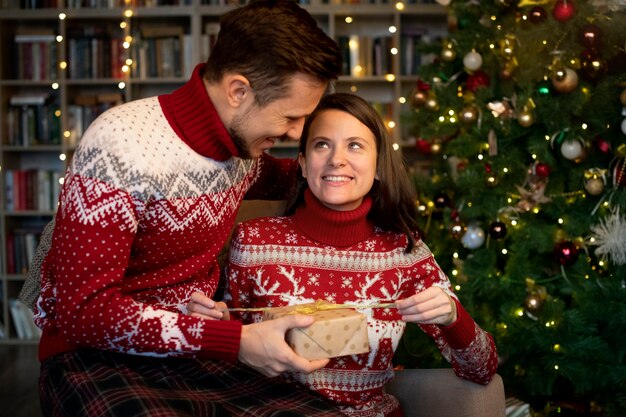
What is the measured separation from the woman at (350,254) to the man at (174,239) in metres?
0.14

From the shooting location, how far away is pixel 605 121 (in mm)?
2846

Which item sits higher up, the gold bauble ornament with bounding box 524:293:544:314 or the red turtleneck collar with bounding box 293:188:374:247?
the red turtleneck collar with bounding box 293:188:374:247

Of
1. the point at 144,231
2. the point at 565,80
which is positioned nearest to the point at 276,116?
the point at 144,231

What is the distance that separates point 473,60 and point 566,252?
850mm

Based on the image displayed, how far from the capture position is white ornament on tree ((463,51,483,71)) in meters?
3.12

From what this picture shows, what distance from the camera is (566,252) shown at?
2844mm

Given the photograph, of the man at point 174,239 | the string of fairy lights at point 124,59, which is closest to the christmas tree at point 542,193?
the man at point 174,239

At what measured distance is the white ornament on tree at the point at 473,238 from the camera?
313cm

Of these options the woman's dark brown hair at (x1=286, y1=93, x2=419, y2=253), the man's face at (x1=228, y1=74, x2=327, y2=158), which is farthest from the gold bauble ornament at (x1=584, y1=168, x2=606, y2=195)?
the man's face at (x1=228, y1=74, x2=327, y2=158)

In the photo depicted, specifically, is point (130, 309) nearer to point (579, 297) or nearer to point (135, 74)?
point (579, 297)

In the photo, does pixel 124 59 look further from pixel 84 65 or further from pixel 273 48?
pixel 273 48

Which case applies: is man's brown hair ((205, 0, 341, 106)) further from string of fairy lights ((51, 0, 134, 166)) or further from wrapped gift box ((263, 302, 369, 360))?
string of fairy lights ((51, 0, 134, 166))

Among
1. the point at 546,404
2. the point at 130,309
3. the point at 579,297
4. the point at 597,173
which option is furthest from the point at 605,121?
the point at 130,309

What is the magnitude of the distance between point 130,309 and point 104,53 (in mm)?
3997
